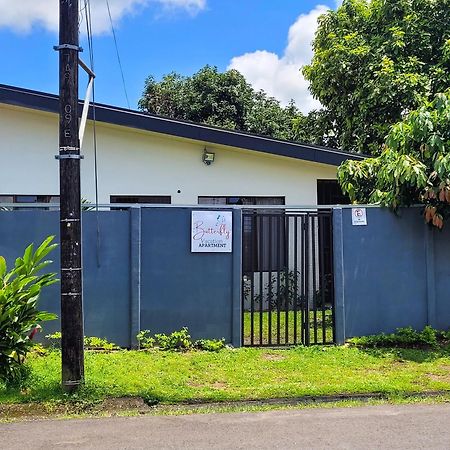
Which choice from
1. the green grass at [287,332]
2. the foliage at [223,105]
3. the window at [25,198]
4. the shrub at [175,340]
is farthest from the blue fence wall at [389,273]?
the foliage at [223,105]

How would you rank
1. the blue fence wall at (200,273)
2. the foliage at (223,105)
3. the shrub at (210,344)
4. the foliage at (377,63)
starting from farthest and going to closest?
the foliage at (223,105)
the foliage at (377,63)
the shrub at (210,344)
the blue fence wall at (200,273)

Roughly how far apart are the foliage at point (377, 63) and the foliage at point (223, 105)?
886cm

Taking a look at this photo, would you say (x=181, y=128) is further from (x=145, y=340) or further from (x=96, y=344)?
(x=96, y=344)

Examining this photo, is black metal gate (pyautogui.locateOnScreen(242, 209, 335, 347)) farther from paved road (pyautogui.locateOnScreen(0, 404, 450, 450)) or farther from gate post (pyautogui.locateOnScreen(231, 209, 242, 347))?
paved road (pyautogui.locateOnScreen(0, 404, 450, 450))

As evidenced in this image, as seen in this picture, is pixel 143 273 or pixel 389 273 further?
pixel 389 273

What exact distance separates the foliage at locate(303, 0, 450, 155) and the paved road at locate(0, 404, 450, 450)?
846 centimetres

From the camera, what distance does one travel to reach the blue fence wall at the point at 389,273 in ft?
24.3

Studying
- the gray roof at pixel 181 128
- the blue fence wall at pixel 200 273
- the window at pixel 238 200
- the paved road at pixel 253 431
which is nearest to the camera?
the paved road at pixel 253 431

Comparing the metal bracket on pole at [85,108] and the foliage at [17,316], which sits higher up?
the metal bracket on pole at [85,108]

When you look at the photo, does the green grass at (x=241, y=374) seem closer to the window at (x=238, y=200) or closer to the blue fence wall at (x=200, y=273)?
the blue fence wall at (x=200, y=273)

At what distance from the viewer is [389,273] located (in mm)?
7566

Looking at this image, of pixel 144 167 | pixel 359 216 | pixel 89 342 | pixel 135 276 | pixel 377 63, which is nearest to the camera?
pixel 89 342

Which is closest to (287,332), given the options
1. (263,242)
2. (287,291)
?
(287,291)

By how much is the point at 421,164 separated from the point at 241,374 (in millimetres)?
3761
